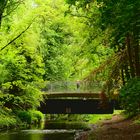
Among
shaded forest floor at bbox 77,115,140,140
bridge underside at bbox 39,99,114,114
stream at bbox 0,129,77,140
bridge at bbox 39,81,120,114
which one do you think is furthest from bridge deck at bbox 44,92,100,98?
shaded forest floor at bbox 77,115,140,140

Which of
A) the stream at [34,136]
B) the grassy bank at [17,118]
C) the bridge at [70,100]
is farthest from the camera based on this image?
the bridge at [70,100]

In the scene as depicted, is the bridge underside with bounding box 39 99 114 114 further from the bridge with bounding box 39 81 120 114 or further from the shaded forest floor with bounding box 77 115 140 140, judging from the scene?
the shaded forest floor with bounding box 77 115 140 140

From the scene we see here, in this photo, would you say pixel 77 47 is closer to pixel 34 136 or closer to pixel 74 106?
pixel 74 106

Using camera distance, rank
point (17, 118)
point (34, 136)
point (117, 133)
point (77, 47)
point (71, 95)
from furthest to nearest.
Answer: point (71, 95) → point (17, 118) → point (77, 47) → point (34, 136) → point (117, 133)

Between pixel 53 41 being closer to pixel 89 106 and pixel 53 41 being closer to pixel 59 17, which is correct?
pixel 89 106

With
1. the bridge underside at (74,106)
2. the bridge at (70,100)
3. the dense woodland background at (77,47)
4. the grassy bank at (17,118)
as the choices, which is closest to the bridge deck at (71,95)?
the bridge at (70,100)

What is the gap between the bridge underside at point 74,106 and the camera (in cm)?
4375

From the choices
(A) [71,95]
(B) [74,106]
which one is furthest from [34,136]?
(B) [74,106]

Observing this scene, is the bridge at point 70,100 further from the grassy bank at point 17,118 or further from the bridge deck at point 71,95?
the grassy bank at point 17,118

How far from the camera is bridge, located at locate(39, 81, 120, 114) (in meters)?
43.3

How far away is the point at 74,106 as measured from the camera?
4453 cm

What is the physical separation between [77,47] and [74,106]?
9.69 meters

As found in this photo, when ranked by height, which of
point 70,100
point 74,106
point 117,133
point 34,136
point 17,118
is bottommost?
point 34,136

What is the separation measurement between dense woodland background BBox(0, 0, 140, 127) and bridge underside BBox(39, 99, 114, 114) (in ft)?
5.09
